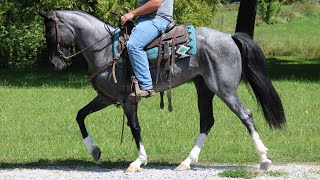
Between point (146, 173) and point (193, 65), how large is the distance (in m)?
1.51

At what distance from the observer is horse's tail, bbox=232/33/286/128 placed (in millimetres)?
9406

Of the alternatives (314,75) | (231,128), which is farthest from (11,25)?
(231,128)

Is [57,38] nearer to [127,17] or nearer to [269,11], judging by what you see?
[127,17]

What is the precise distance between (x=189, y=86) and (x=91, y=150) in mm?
11130

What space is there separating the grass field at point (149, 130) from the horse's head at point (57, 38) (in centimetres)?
145

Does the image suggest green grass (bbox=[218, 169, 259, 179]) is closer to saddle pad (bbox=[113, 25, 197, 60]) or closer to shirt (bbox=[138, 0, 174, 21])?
saddle pad (bbox=[113, 25, 197, 60])

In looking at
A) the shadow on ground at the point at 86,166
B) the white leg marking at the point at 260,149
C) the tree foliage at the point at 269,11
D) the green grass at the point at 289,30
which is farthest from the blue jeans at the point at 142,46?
the tree foliage at the point at 269,11

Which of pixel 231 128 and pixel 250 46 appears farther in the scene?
pixel 231 128

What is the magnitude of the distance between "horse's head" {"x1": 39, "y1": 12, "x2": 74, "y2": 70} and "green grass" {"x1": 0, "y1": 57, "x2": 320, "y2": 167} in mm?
1442

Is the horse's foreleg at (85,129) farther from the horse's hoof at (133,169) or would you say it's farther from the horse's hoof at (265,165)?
the horse's hoof at (265,165)

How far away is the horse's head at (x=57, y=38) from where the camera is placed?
9.36 metres

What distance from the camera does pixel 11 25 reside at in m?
28.8

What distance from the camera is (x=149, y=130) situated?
12875 millimetres

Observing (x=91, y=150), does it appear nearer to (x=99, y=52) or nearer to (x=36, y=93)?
(x=99, y=52)
